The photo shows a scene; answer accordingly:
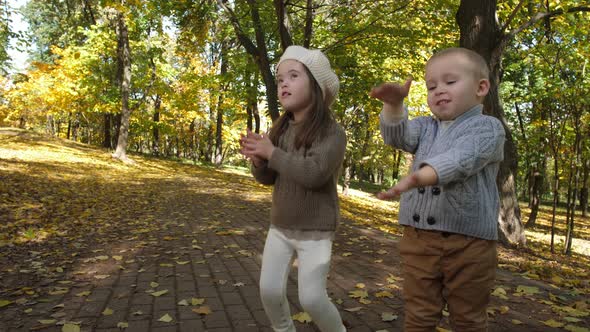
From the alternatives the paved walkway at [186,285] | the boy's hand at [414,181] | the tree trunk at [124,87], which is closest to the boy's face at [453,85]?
the boy's hand at [414,181]

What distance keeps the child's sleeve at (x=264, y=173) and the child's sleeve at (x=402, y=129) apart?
662mm

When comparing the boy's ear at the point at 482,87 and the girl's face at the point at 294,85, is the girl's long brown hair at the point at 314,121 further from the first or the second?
the boy's ear at the point at 482,87

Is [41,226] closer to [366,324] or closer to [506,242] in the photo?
[366,324]

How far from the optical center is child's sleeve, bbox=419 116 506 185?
1.60 metres

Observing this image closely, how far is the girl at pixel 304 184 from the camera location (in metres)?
2.16

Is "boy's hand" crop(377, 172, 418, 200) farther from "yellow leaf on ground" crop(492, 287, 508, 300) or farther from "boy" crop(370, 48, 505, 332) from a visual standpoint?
"yellow leaf on ground" crop(492, 287, 508, 300)

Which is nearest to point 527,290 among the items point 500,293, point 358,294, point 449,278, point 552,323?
point 500,293

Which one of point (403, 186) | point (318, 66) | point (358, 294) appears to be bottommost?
point (358, 294)

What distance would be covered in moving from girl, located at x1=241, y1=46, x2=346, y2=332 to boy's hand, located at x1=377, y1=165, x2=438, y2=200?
64 cm

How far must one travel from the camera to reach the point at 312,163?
211 cm

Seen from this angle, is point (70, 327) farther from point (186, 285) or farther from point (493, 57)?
point (493, 57)

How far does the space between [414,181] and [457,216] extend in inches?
17.8

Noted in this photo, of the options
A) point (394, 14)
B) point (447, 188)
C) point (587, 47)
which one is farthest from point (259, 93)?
point (447, 188)

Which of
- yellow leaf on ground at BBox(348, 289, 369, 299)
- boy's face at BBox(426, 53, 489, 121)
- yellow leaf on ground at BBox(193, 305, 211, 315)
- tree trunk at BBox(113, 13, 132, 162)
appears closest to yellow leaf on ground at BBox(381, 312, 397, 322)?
yellow leaf on ground at BBox(348, 289, 369, 299)
